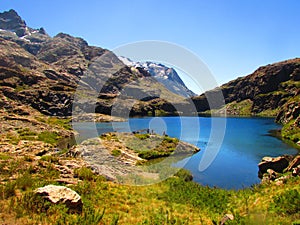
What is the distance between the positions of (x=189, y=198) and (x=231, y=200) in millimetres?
4035

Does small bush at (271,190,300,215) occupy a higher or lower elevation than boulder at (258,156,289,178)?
higher

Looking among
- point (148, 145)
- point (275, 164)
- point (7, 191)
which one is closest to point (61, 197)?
point (7, 191)

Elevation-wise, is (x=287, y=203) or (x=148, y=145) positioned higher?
(x=287, y=203)

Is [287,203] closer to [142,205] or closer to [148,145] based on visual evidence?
[142,205]

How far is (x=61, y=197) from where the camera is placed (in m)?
14.0

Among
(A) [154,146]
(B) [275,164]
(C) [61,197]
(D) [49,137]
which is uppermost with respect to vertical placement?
(C) [61,197]

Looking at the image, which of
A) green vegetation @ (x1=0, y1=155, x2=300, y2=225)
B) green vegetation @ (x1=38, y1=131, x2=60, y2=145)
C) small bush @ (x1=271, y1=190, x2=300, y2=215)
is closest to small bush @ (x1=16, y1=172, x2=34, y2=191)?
green vegetation @ (x1=0, y1=155, x2=300, y2=225)

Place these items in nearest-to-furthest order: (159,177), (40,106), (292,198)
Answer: (292,198), (159,177), (40,106)

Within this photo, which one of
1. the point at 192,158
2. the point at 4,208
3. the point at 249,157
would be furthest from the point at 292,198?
the point at 249,157

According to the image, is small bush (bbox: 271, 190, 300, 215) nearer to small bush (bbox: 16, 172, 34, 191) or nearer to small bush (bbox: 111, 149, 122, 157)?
small bush (bbox: 16, 172, 34, 191)

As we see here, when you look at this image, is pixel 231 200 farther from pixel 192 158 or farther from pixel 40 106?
pixel 40 106

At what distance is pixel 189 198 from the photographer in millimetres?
23578

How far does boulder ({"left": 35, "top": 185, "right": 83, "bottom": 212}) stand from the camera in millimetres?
13810

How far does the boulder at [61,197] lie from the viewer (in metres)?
13.8
